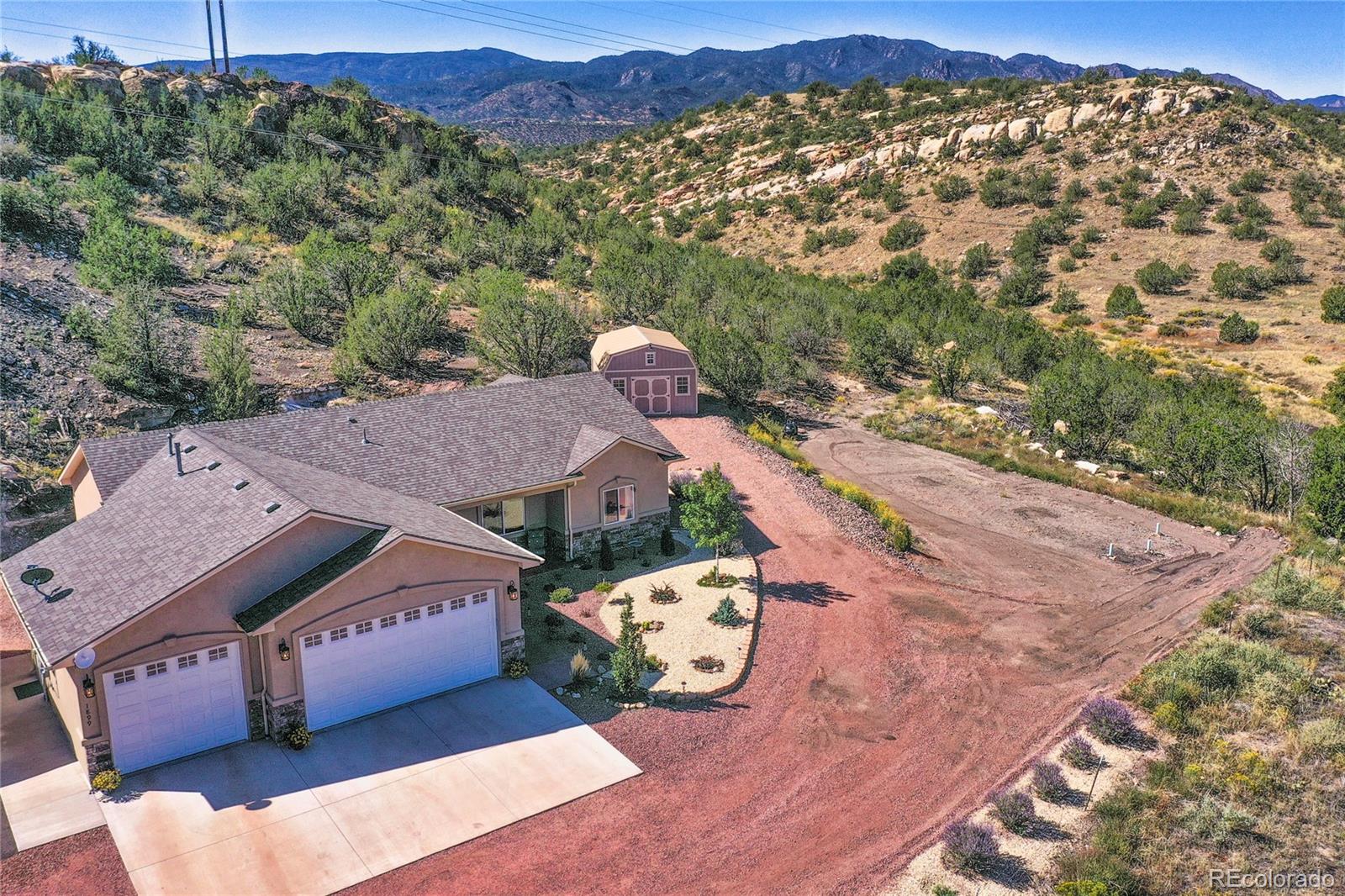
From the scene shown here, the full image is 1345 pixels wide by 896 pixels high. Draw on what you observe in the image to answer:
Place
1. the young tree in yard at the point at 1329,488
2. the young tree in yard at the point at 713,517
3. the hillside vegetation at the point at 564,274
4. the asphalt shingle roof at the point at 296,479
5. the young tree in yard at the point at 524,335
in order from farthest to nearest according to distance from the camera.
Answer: the young tree in yard at the point at 524,335 → the hillside vegetation at the point at 564,274 → the young tree in yard at the point at 1329,488 → the young tree in yard at the point at 713,517 → the asphalt shingle roof at the point at 296,479

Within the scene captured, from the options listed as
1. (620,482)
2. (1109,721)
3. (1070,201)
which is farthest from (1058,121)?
(1109,721)

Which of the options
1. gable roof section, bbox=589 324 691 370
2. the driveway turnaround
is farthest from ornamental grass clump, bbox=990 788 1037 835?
gable roof section, bbox=589 324 691 370

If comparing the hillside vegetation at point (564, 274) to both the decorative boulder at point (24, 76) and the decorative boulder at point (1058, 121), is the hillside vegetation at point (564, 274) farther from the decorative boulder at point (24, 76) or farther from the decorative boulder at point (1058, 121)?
the decorative boulder at point (1058, 121)

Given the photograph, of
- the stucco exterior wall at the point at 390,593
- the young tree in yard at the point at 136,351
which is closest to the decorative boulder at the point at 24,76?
the young tree in yard at the point at 136,351

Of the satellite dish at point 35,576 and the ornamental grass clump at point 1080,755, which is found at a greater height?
the satellite dish at point 35,576

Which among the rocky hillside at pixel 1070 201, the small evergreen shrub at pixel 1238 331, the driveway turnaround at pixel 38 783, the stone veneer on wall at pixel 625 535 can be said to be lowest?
the driveway turnaround at pixel 38 783
